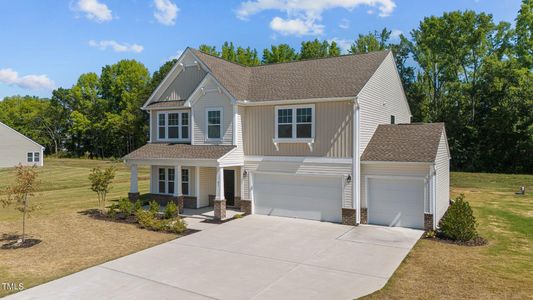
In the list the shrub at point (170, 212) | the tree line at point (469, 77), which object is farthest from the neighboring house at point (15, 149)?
the shrub at point (170, 212)

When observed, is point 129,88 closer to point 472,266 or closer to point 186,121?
point 186,121

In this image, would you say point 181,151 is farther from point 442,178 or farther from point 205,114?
point 442,178

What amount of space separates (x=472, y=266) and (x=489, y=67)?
37.5 meters

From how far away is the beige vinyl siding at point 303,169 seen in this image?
53.3 ft

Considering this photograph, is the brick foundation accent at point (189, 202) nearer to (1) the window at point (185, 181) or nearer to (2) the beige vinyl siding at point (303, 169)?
(1) the window at point (185, 181)

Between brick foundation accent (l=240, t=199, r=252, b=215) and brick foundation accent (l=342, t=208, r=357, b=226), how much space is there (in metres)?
4.90

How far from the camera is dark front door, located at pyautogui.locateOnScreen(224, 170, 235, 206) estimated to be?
2022 cm

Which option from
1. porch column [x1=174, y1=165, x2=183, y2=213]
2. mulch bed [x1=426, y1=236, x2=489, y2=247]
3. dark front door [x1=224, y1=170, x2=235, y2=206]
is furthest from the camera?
dark front door [x1=224, y1=170, x2=235, y2=206]

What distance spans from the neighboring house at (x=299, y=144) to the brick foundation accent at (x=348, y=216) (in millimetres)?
44

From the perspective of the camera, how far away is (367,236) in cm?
1430

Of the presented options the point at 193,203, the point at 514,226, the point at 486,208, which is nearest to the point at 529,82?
the point at 486,208

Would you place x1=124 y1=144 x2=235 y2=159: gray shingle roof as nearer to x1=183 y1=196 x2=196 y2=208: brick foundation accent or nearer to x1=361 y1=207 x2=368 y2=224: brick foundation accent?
x1=183 y1=196 x2=196 y2=208: brick foundation accent

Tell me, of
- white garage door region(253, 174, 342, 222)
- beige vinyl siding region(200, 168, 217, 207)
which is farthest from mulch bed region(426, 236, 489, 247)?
beige vinyl siding region(200, 168, 217, 207)

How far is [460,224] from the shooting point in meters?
13.4
